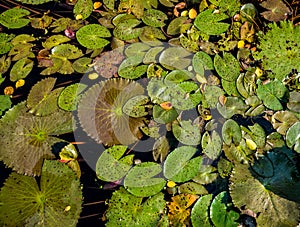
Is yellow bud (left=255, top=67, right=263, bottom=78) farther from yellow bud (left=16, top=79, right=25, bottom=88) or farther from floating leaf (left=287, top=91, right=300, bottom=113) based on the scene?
yellow bud (left=16, top=79, right=25, bottom=88)

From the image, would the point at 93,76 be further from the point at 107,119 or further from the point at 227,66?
the point at 227,66

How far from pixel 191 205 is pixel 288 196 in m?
0.47

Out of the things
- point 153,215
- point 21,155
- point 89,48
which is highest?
point 89,48

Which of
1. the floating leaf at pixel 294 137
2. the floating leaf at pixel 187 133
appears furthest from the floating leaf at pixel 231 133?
the floating leaf at pixel 294 137

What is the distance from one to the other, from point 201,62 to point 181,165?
661 mm

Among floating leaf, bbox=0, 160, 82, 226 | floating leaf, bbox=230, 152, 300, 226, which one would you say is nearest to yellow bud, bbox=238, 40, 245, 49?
floating leaf, bbox=230, 152, 300, 226

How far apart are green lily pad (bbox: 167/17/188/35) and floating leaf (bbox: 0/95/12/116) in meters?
1.06

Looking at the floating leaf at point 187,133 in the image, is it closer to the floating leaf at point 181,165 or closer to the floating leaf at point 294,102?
the floating leaf at point 181,165

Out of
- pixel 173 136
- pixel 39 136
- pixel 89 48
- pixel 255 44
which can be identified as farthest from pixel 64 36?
pixel 255 44

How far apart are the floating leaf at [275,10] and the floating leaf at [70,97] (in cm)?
125

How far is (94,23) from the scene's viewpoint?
252cm

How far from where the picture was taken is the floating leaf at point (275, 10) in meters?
2.43

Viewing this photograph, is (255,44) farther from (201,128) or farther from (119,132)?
(119,132)

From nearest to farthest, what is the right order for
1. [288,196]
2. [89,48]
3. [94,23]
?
[288,196], [89,48], [94,23]
